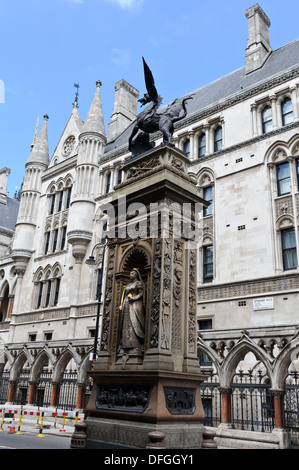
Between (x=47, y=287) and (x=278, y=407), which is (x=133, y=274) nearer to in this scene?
(x=278, y=407)

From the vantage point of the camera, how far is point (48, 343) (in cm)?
2291

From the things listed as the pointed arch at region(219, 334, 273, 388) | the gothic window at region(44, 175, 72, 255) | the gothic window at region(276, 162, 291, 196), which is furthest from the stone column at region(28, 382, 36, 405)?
the gothic window at region(276, 162, 291, 196)

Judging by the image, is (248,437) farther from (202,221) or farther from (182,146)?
(182,146)

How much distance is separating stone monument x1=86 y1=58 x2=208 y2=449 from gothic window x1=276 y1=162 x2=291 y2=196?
13.4 metres

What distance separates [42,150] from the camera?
128ft

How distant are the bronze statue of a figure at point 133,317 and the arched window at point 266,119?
17439mm

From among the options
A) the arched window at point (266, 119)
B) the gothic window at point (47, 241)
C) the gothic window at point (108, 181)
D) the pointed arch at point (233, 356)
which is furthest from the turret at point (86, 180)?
the pointed arch at point (233, 356)

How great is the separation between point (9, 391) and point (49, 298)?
9.38 m

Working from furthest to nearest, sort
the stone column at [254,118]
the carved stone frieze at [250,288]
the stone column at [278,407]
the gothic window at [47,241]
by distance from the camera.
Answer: the gothic window at [47,241]
the stone column at [254,118]
the carved stone frieze at [250,288]
the stone column at [278,407]

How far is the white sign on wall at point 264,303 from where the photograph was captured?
65.9 feet

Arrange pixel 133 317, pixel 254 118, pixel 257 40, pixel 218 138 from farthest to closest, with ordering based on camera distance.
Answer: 1. pixel 257 40
2. pixel 218 138
3. pixel 254 118
4. pixel 133 317

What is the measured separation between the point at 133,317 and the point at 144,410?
182 cm

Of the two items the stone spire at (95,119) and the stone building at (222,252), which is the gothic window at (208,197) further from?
the stone spire at (95,119)

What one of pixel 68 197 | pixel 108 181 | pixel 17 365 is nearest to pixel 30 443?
pixel 17 365
